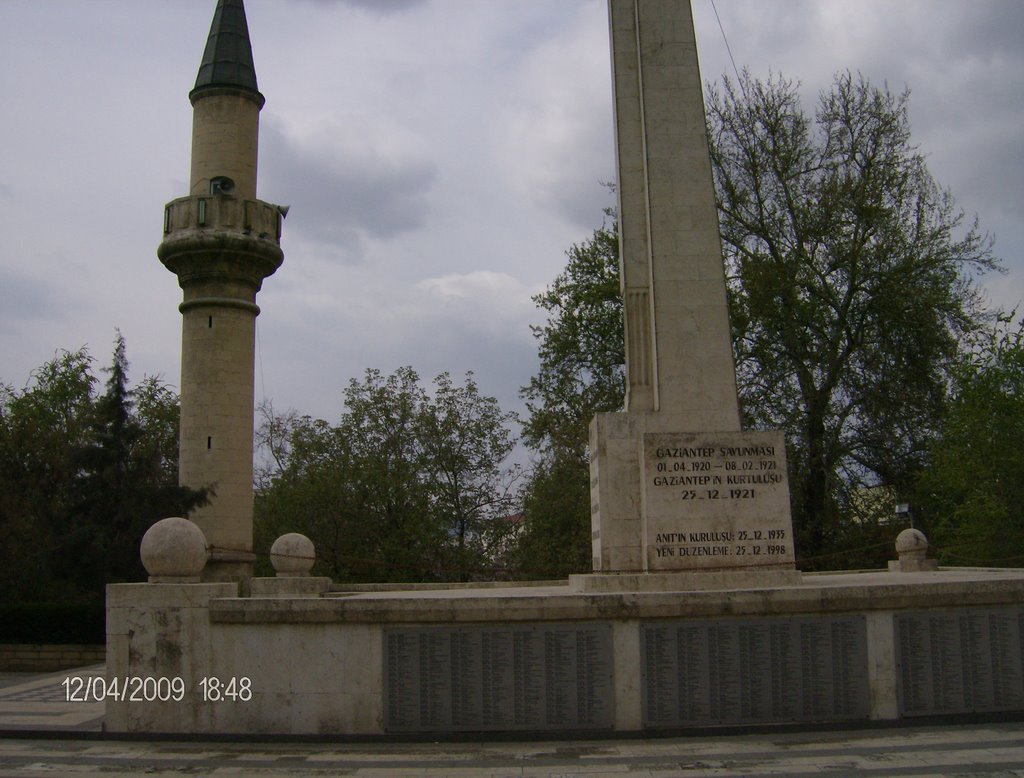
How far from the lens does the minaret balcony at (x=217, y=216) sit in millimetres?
24031

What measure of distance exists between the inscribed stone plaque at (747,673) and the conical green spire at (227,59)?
21000 millimetres

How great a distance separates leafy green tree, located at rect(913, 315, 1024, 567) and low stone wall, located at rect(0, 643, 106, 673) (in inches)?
745

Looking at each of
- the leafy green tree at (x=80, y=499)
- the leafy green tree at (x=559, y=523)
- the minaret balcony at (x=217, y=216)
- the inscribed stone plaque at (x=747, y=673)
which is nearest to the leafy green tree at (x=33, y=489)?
the leafy green tree at (x=80, y=499)

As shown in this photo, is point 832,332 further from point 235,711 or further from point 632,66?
point 235,711

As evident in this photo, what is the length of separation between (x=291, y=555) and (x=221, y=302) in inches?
466

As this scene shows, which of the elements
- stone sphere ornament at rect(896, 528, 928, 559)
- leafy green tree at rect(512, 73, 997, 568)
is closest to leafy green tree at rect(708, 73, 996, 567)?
leafy green tree at rect(512, 73, 997, 568)

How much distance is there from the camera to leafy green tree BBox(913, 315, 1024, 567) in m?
20.9

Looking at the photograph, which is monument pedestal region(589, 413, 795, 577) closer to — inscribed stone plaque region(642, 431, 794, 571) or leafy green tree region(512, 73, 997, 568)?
inscribed stone plaque region(642, 431, 794, 571)

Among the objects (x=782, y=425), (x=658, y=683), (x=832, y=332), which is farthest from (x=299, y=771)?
(x=832, y=332)

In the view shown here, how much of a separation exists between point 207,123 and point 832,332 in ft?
58.7

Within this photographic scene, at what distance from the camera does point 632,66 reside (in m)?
12.5

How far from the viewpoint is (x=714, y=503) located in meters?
10.8

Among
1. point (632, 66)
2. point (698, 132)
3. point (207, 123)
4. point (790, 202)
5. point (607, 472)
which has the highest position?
point (207, 123)

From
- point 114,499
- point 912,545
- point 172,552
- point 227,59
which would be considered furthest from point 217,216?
point 912,545
